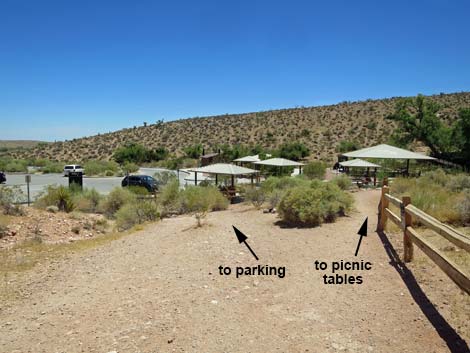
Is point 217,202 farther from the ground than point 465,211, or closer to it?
closer to it

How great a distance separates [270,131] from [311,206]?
55780 millimetres

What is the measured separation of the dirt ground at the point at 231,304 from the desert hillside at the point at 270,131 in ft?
148

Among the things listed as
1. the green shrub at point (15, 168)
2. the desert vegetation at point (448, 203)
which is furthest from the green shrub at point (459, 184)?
the green shrub at point (15, 168)

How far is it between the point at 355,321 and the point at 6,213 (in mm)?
14332

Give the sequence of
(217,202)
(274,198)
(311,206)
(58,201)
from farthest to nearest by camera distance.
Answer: (58,201), (217,202), (274,198), (311,206)

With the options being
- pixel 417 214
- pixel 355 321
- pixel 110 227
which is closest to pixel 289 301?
pixel 355 321

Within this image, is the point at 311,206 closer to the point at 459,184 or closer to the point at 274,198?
the point at 274,198

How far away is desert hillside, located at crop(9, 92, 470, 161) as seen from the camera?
58.3m

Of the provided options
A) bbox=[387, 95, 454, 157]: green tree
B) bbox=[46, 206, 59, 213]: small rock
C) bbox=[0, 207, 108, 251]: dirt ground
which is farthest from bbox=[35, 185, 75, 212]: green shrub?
bbox=[387, 95, 454, 157]: green tree

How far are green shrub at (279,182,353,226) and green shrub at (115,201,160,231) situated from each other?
5857 mm

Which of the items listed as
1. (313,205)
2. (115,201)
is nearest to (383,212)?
(313,205)

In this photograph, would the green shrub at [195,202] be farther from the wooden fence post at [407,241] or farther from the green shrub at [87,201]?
the wooden fence post at [407,241]

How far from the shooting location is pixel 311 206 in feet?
38.4

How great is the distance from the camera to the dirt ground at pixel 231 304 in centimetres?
502
